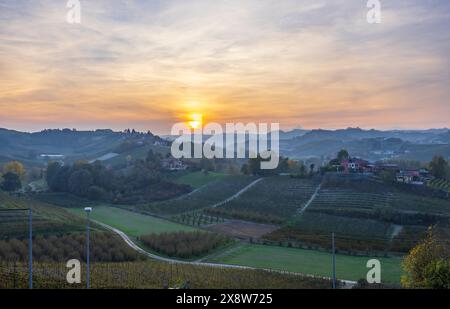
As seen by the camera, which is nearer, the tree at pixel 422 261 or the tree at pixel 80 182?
the tree at pixel 422 261

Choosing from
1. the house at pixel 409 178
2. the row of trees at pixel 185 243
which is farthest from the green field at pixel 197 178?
the row of trees at pixel 185 243

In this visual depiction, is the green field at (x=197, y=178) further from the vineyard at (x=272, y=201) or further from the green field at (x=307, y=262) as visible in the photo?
the green field at (x=307, y=262)

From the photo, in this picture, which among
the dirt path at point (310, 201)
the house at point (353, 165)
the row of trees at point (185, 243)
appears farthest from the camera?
the house at point (353, 165)

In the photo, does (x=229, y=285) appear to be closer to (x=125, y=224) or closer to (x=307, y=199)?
(x=125, y=224)

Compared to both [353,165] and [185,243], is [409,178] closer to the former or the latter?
[353,165]

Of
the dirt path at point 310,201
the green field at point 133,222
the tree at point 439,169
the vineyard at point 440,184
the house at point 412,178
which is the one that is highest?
the tree at point 439,169

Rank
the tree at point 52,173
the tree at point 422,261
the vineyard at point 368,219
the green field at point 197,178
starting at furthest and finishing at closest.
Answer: the tree at point 52,173
the green field at point 197,178
the vineyard at point 368,219
the tree at point 422,261
